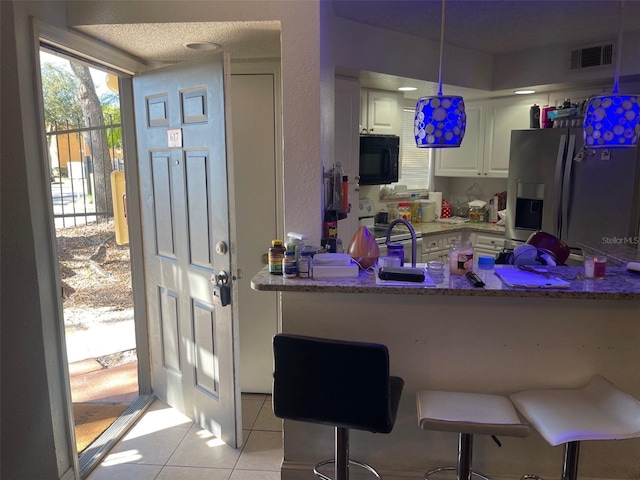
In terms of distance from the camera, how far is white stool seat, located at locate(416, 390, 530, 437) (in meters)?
1.69

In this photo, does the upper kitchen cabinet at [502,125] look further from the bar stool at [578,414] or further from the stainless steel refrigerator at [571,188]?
the bar stool at [578,414]

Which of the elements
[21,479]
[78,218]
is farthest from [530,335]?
[78,218]

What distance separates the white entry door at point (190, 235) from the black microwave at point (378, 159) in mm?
1707

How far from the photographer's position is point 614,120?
1945mm

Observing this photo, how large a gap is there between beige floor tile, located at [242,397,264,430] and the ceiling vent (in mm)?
3390

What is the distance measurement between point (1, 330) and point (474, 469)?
7.16 ft

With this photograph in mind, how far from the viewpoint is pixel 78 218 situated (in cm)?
534

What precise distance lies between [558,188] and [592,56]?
3.27 feet

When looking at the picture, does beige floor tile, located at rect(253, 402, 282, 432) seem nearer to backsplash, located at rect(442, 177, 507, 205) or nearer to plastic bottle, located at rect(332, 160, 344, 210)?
plastic bottle, located at rect(332, 160, 344, 210)

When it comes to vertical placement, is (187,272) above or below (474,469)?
above

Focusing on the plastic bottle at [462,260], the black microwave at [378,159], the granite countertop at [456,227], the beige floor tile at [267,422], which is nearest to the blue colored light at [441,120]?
the plastic bottle at [462,260]

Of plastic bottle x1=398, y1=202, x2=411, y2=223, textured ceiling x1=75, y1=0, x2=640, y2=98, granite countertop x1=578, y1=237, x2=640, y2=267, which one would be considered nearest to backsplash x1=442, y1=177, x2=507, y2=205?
plastic bottle x1=398, y1=202, x2=411, y2=223

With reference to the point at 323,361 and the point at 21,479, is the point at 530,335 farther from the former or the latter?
the point at 21,479

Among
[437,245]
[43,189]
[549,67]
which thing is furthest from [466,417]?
[549,67]
